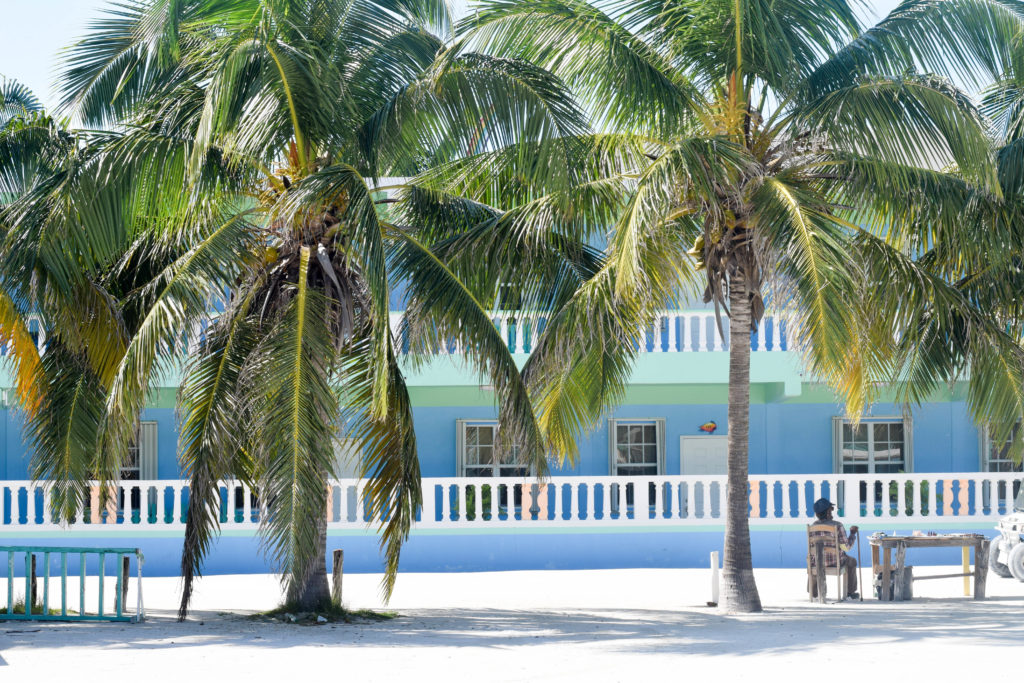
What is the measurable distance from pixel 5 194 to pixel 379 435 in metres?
4.49

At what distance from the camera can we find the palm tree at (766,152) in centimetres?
1008

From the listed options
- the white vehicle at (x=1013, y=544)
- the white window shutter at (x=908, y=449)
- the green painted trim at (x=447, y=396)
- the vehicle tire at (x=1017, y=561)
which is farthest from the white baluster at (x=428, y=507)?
the white window shutter at (x=908, y=449)

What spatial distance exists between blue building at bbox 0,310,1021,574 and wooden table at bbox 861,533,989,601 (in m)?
2.22

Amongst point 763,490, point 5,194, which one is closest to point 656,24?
point 5,194

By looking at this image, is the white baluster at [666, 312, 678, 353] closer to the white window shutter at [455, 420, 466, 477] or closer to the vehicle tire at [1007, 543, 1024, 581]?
the white window shutter at [455, 420, 466, 477]

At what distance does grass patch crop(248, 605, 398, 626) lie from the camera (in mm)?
11211

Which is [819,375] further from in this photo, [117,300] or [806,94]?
[117,300]

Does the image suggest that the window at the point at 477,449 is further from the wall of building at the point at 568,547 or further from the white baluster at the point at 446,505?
the wall of building at the point at 568,547

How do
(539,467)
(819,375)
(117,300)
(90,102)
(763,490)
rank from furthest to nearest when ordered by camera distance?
(763,490), (90,102), (117,300), (539,467), (819,375)

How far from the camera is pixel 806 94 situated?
10875 millimetres

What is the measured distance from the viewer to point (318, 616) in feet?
36.9

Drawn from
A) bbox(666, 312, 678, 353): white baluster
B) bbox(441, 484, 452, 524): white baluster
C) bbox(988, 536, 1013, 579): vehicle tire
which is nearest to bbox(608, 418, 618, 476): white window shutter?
bbox(666, 312, 678, 353): white baluster

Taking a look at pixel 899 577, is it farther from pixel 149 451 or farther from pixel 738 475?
pixel 149 451

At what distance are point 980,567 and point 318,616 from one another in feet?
22.2
